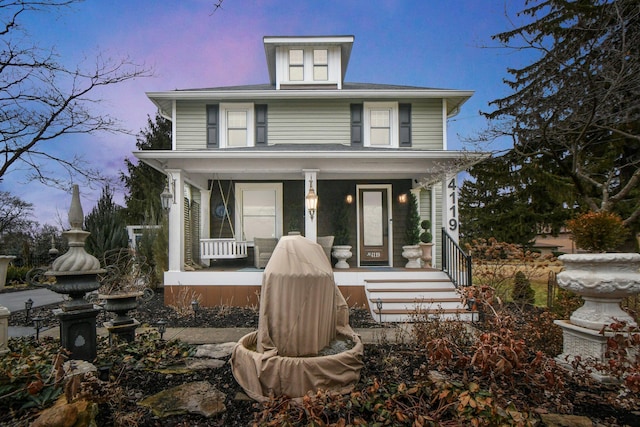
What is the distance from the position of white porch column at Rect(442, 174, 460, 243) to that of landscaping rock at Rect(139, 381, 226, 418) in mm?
6555

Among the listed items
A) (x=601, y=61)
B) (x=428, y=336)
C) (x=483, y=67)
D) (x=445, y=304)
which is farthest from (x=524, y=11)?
(x=428, y=336)

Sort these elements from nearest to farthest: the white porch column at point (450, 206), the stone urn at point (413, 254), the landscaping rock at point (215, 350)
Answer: the landscaping rock at point (215, 350) → the white porch column at point (450, 206) → the stone urn at point (413, 254)

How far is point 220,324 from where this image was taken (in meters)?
6.31

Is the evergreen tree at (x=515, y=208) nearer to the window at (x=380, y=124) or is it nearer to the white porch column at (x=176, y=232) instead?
the window at (x=380, y=124)

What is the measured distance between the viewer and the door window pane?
10562 millimetres

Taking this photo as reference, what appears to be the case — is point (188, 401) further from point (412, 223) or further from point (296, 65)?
point (296, 65)

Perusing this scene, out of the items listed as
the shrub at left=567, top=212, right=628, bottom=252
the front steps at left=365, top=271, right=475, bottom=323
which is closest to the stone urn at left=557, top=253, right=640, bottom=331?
the shrub at left=567, top=212, right=628, bottom=252

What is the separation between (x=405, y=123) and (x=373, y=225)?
3.39 m

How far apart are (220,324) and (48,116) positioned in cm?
916

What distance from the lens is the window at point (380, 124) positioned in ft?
35.2

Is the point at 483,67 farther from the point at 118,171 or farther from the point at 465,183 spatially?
the point at 118,171

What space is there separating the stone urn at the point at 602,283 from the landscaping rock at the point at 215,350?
13.6 ft

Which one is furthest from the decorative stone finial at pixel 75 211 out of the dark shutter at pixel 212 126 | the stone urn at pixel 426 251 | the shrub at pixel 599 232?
the stone urn at pixel 426 251

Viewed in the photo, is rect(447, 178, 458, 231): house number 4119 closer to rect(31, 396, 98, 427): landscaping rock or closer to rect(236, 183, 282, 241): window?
rect(236, 183, 282, 241): window
